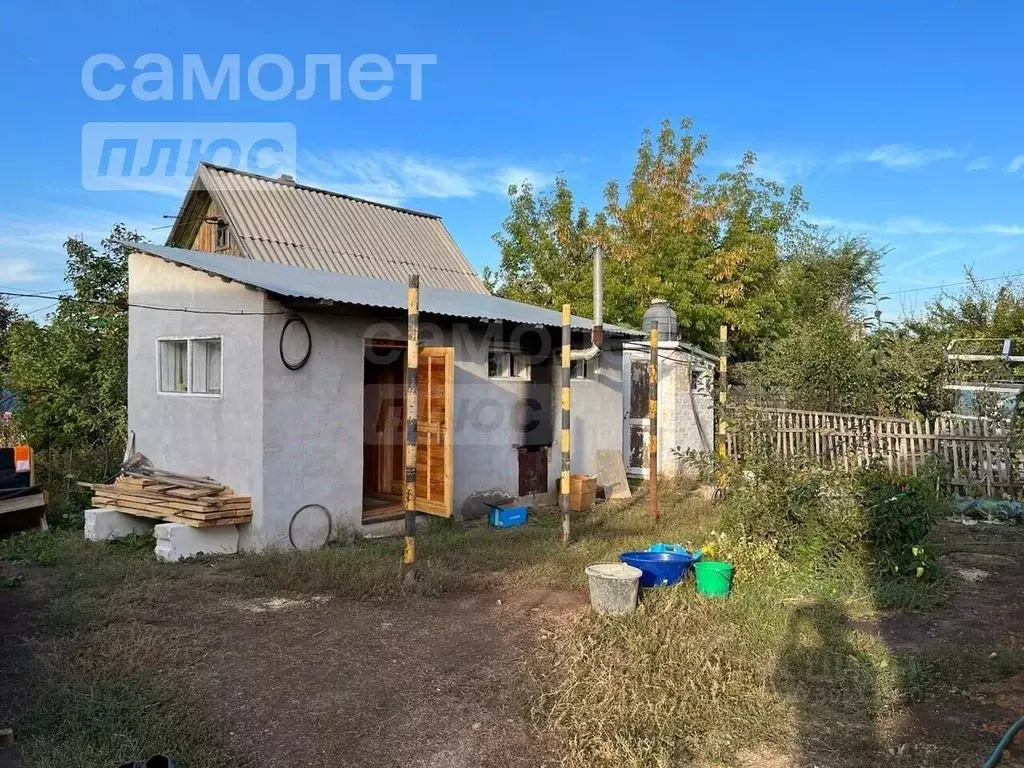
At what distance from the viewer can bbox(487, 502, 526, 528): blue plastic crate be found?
891 centimetres

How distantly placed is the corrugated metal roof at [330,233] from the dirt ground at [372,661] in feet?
27.6

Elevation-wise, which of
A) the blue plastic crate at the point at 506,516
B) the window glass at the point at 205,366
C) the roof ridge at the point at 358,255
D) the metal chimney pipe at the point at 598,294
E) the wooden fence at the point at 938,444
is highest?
the roof ridge at the point at 358,255

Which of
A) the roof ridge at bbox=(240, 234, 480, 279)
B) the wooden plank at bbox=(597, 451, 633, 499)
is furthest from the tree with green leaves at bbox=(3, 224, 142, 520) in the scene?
the wooden plank at bbox=(597, 451, 633, 499)

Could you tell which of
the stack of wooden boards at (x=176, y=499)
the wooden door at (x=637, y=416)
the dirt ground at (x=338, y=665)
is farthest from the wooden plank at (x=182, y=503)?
the wooden door at (x=637, y=416)

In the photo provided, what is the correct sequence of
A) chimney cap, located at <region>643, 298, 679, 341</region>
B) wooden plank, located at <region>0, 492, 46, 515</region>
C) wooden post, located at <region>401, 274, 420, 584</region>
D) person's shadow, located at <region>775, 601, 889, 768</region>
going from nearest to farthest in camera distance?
person's shadow, located at <region>775, 601, 889, 768</region> < wooden post, located at <region>401, 274, 420, 584</region> < wooden plank, located at <region>0, 492, 46, 515</region> < chimney cap, located at <region>643, 298, 679, 341</region>

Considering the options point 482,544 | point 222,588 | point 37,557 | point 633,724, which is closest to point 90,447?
point 37,557

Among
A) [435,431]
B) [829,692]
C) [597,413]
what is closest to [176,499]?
[435,431]

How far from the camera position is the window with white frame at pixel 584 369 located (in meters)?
11.0

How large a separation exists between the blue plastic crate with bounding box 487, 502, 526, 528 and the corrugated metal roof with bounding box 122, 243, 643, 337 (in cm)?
243

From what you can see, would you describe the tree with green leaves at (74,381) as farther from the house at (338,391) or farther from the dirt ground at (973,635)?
the dirt ground at (973,635)

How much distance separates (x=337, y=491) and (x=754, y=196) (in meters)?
15.1

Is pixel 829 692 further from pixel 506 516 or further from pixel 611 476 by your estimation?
pixel 611 476

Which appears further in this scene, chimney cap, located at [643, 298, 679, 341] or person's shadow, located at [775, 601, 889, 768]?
chimney cap, located at [643, 298, 679, 341]

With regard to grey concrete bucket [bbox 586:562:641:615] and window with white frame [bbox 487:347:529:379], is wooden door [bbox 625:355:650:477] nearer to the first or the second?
window with white frame [bbox 487:347:529:379]
